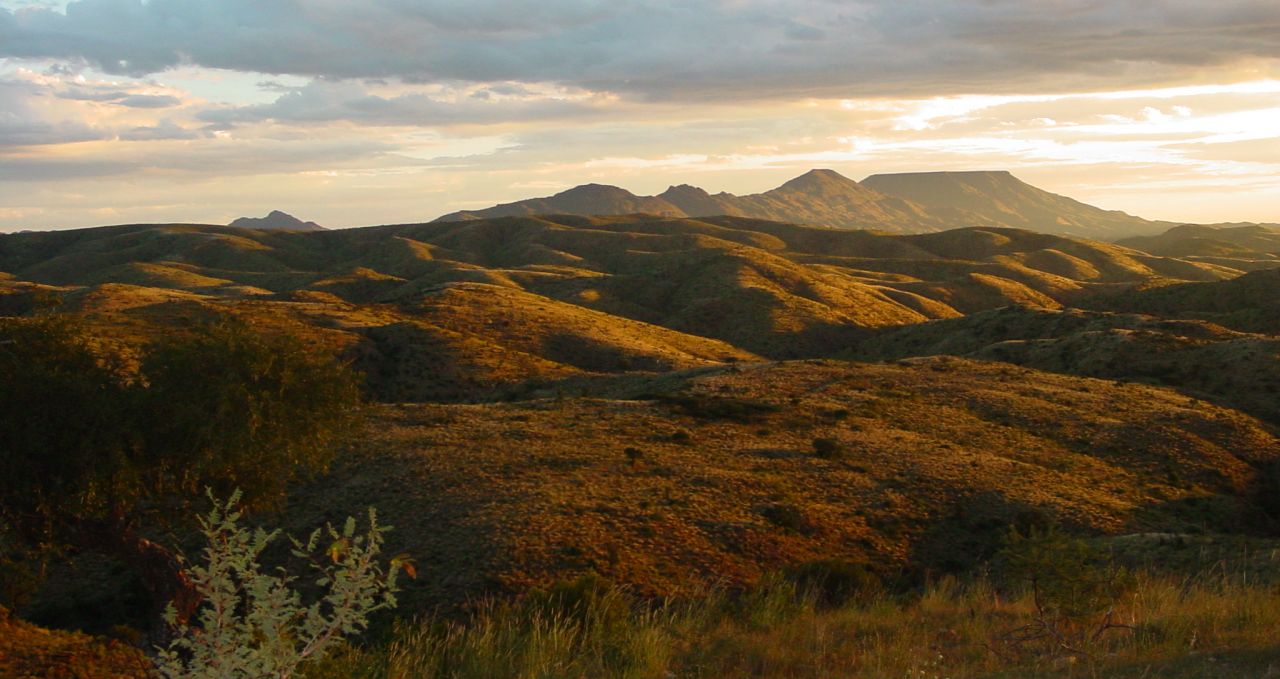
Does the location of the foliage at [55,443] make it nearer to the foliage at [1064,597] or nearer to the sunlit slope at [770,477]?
the sunlit slope at [770,477]

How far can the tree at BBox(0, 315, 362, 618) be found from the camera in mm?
19188

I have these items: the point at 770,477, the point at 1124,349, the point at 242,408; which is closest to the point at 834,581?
the point at 770,477

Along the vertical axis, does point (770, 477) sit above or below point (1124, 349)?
below

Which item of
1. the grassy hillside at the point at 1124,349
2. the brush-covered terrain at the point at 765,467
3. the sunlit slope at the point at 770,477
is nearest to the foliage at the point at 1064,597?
the brush-covered terrain at the point at 765,467

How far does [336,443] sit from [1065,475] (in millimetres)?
32492

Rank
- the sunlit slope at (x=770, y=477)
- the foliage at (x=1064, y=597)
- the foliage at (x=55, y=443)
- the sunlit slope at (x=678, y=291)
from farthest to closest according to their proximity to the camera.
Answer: the sunlit slope at (x=678, y=291)
the sunlit slope at (x=770, y=477)
the foliage at (x=55, y=443)
the foliage at (x=1064, y=597)

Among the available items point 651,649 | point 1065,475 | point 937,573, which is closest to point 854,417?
point 1065,475

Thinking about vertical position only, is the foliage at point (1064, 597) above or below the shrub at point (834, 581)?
above

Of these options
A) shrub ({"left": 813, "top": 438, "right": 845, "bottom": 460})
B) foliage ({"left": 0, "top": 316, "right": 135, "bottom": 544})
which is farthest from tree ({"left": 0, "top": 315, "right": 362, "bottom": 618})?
shrub ({"left": 813, "top": 438, "right": 845, "bottom": 460})

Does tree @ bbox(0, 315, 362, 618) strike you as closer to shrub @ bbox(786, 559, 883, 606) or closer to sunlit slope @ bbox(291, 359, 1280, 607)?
sunlit slope @ bbox(291, 359, 1280, 607)

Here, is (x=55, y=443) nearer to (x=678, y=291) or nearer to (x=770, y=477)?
(x=770, y=477)

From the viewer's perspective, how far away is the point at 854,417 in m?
49.2

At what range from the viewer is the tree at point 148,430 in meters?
19.2

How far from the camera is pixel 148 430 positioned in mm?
20422
